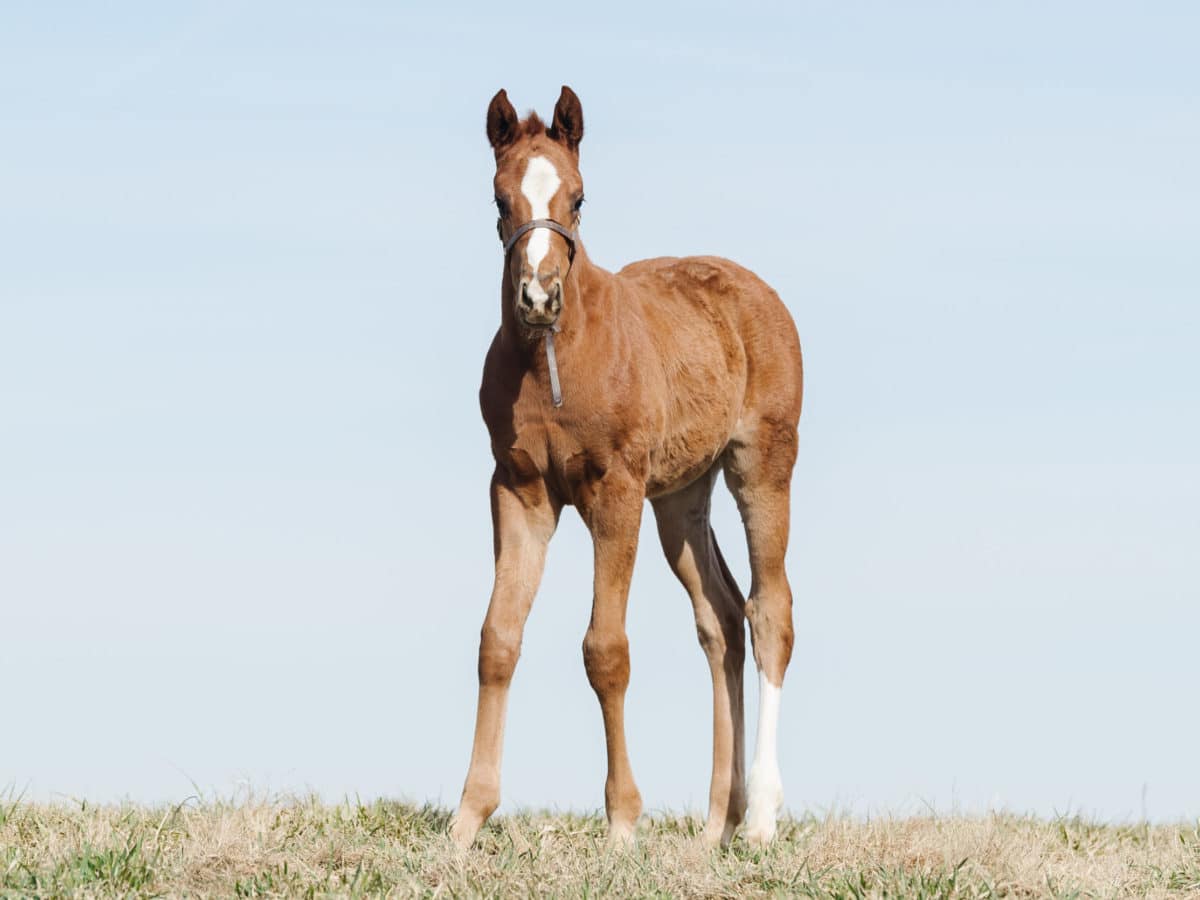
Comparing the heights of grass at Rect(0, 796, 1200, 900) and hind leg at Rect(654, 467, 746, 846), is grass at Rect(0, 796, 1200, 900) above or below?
below

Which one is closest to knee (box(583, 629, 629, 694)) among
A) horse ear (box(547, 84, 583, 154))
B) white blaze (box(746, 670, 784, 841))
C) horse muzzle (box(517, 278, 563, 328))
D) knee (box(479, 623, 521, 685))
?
knee (box(479, 623, 521, 685))

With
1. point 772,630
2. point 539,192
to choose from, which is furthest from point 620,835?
point 539,192

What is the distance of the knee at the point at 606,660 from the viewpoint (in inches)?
303

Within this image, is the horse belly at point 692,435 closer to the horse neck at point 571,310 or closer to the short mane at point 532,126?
the horse neck at point 571,310

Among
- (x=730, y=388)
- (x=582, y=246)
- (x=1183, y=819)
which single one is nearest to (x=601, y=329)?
(x=582, y=246)

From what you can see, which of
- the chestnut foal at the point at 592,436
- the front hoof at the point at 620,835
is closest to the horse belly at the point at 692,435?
the chestnut foal at the point at 592,436

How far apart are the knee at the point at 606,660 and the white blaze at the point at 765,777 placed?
1.38 m

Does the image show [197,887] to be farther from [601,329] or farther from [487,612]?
[601,329]

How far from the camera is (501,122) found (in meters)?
7.73

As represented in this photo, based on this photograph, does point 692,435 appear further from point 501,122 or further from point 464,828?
point 464,828

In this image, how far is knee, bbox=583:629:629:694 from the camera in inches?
303

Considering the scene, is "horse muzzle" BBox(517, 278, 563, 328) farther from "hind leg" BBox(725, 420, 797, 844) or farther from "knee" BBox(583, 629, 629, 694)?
"hind leg" BBox(725, 420, 797, 844)

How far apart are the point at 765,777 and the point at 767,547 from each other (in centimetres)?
136

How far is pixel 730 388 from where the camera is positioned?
29.7 ft
